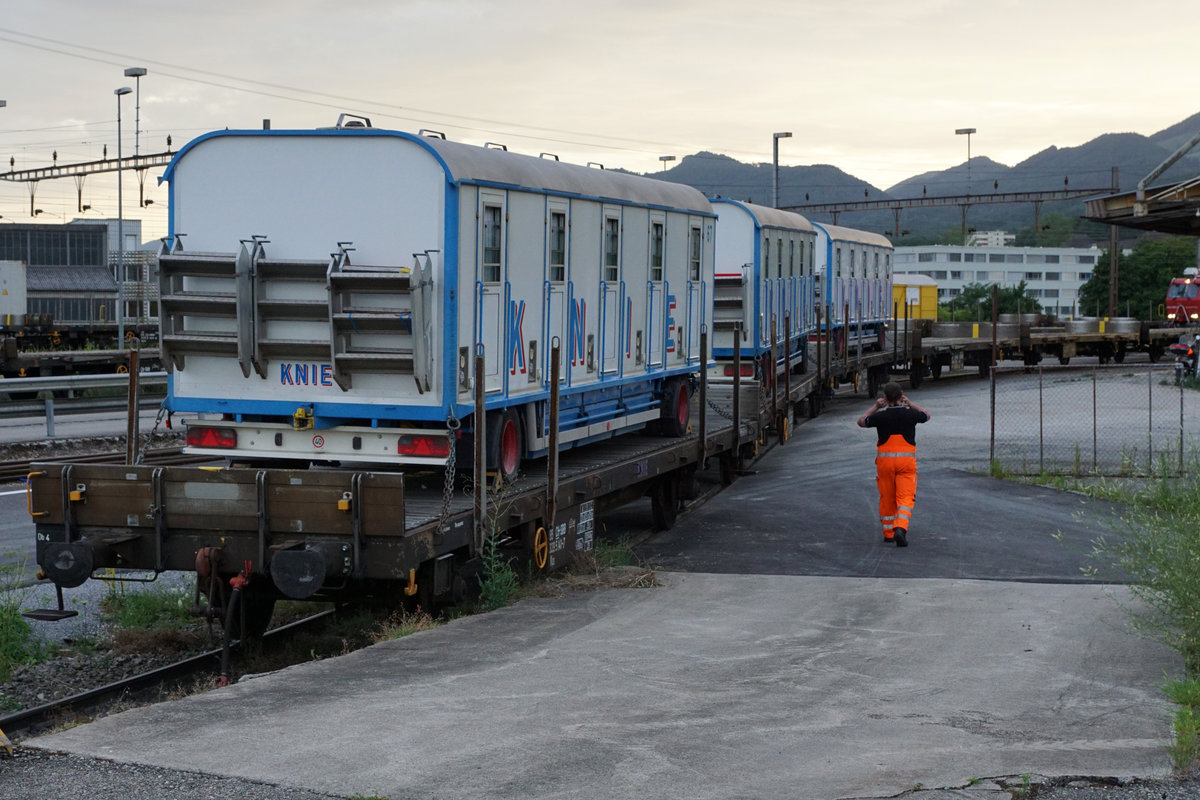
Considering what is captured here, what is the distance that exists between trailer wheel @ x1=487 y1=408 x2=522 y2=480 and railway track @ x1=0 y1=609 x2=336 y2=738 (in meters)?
2.01

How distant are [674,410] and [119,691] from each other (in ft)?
26.8

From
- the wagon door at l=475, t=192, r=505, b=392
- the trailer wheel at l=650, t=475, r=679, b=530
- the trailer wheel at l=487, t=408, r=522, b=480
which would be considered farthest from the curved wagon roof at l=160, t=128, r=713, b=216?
the trailer wheel at l=650, t=475, r=679, b=530

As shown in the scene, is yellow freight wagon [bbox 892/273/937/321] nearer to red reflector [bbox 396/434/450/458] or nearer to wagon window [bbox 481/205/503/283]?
wagon window [bbox 481/205/503/283]

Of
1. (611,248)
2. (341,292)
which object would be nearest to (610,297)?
(611,248)

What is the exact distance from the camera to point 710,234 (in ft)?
53.9

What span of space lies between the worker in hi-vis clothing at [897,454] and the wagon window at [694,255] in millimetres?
2977

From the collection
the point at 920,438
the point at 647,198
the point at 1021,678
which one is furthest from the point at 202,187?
the point at 920,438

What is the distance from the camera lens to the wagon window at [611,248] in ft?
42.8

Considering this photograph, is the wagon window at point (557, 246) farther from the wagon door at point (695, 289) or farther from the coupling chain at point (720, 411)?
the coupling chain at point (720, 411)

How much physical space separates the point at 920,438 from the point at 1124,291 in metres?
82.1

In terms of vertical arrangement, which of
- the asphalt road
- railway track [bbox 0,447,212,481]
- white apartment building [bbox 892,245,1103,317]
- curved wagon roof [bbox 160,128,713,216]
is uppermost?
white apartment building [bbox 892,245,1103,317]

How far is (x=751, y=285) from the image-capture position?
2139 centimetres

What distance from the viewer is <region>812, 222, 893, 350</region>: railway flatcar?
29891 millimetres

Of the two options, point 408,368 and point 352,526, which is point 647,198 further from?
point 352,526
